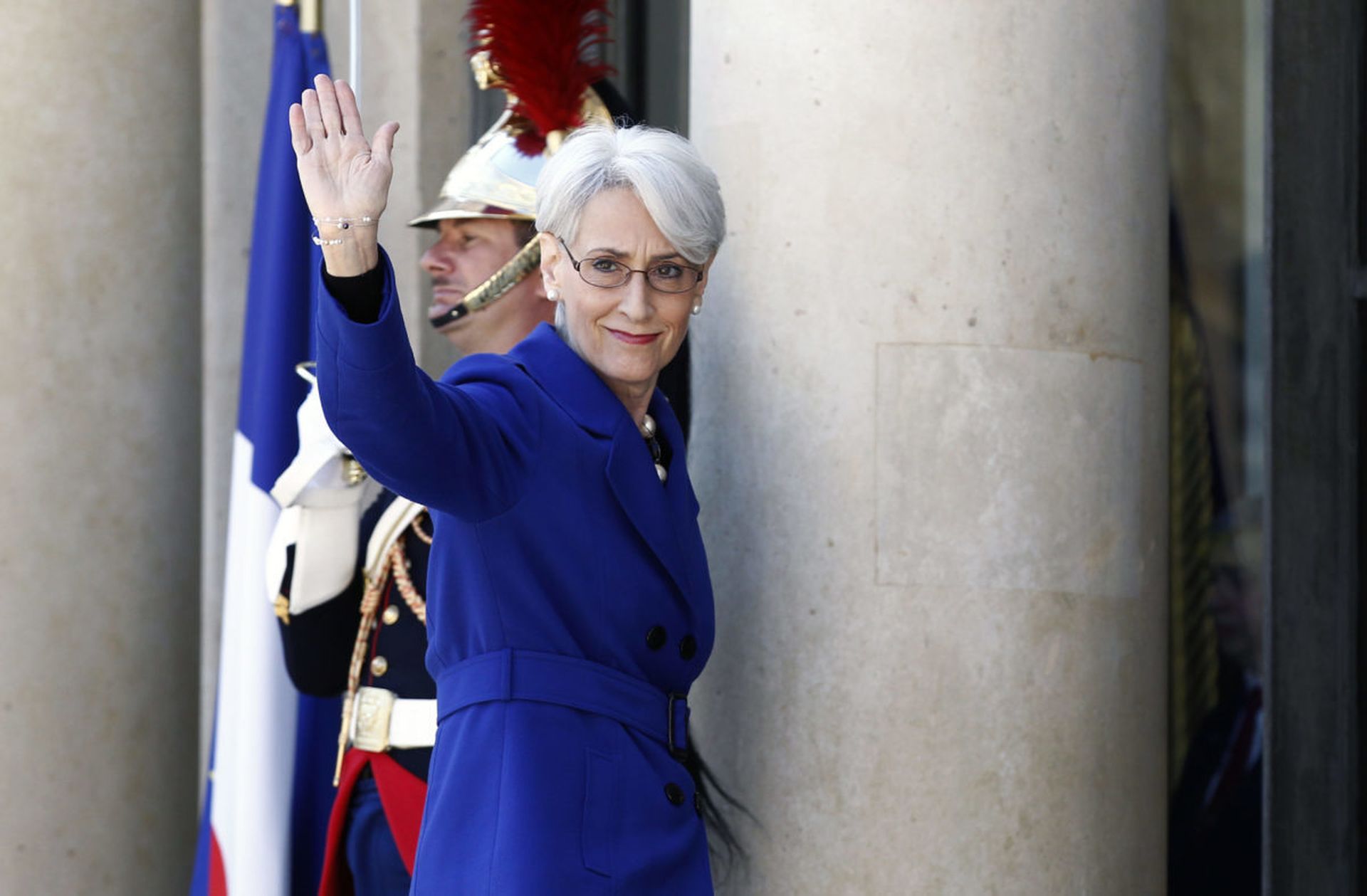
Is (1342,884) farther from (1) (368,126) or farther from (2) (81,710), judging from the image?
(1) (368,126)

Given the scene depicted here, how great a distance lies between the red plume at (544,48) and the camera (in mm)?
2938

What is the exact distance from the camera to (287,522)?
9.43 ft

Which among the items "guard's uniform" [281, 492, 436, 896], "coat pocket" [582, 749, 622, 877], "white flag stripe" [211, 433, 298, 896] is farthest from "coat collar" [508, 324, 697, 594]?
"white flag stripe" [211, 433, 298, 896]

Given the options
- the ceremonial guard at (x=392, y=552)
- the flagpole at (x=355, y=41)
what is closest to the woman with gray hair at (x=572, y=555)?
the ceremonial guard at (x=392, y=552)

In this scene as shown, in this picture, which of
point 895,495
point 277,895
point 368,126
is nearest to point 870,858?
point 895,495

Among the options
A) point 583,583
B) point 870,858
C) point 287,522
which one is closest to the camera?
point 583,583

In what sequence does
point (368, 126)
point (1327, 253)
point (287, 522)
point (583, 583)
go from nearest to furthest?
point (583, 583), point (1327, 253), point (287, 522), point (368, 126)

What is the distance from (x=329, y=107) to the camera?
1805mm

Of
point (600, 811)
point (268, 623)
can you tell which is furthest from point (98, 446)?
point (600, 811)

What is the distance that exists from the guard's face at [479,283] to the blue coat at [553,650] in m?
0.85

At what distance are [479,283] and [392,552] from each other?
53 cm

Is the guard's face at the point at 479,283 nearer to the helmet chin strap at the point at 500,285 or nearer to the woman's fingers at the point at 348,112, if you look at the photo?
the helmet chin strap at the point at 500,285

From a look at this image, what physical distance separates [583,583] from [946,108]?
0.99 m

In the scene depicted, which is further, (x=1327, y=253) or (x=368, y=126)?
(x=368, y=126)
